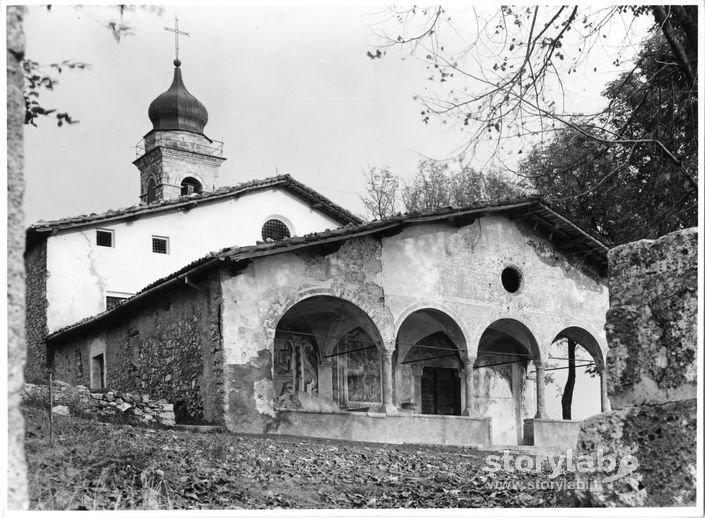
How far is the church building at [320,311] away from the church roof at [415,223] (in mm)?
43

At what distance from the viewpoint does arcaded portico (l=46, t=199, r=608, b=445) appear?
1545 cm

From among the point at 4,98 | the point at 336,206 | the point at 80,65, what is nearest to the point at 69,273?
the point at 336,206

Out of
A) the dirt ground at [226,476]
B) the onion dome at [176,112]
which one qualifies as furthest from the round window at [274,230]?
the dirt ground at [226,476]

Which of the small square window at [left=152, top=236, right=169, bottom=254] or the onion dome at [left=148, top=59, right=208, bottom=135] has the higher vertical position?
the onion dome at [left=148, top=59, right=208, bottom=135]

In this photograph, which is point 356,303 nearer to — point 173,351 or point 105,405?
point 173,351

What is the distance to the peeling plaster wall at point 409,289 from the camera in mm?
15367

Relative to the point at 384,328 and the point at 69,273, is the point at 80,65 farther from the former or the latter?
the point at 69,273

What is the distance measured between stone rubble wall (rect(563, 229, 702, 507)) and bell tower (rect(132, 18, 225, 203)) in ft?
94.3

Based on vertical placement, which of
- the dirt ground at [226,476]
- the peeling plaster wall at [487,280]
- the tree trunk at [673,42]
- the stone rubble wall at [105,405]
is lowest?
the dirt ground at [226,476]

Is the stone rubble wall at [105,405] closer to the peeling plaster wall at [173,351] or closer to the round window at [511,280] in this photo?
the peeling plaster wall at [173,351]

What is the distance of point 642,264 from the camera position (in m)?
5.07

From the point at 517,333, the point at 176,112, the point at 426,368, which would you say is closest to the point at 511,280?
the point at 517,333

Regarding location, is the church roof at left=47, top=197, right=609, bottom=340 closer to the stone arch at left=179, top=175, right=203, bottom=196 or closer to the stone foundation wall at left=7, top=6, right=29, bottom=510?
the stone foundation wall at left=7, top=6, right=29, bottom=510

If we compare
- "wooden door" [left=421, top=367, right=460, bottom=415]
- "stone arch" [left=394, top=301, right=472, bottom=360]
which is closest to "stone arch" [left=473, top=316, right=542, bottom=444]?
"wooden door" [left=421, top=367, right=460, bottom=415]
